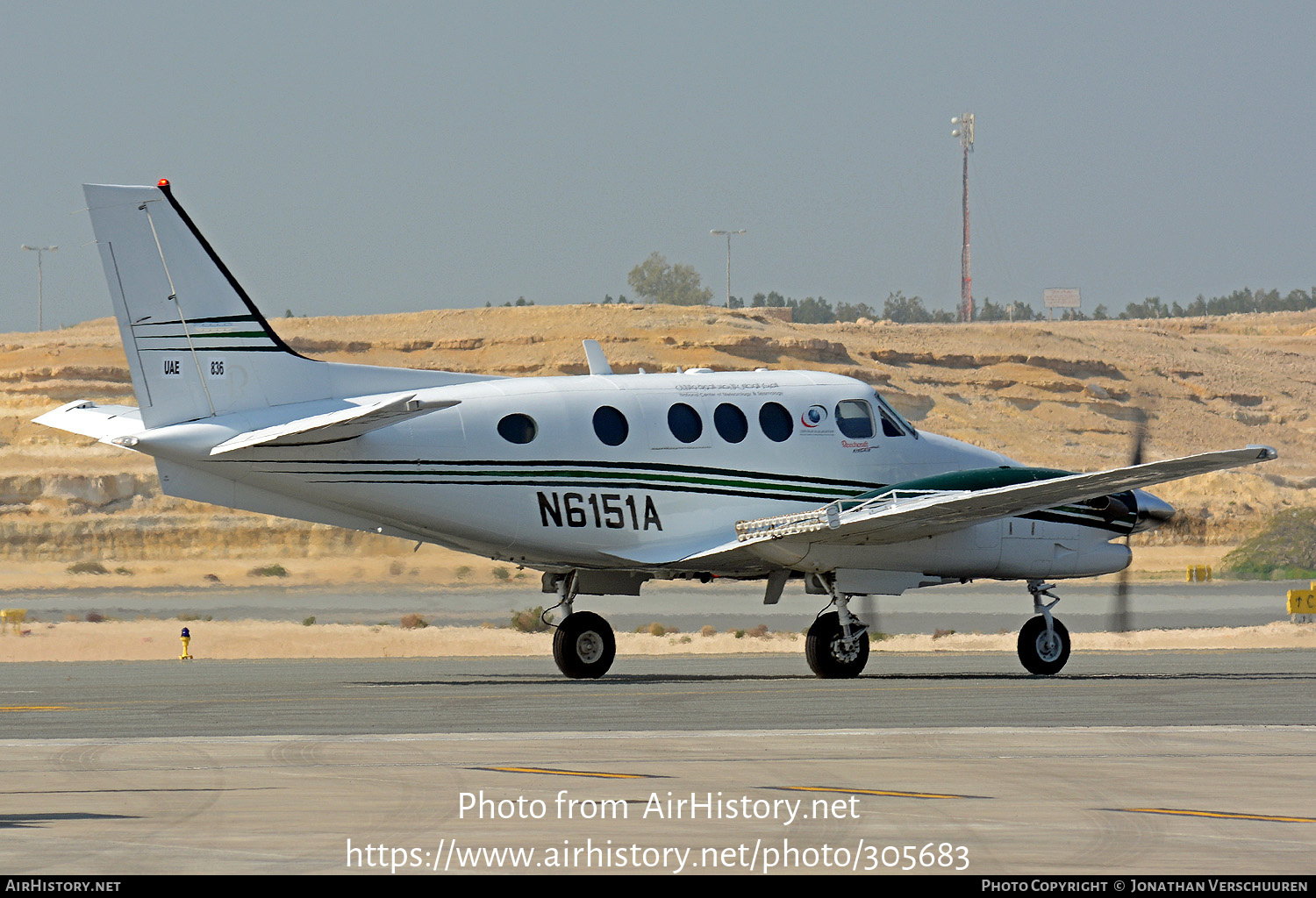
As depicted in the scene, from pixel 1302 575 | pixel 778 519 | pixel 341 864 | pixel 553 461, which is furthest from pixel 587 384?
pixel 1302 575

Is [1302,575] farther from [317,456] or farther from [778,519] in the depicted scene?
[317,456]

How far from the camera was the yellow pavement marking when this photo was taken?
10.3m

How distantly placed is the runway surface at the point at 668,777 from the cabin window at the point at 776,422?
3.55 metres

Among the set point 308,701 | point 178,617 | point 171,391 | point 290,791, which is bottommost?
point 178,617

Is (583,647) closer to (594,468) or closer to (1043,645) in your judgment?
(594,468)

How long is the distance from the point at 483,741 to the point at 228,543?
6202 centimetres

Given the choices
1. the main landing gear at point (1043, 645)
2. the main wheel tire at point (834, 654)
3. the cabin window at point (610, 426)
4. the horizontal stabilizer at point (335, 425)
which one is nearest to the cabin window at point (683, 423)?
the cabin window at point (610, 426)

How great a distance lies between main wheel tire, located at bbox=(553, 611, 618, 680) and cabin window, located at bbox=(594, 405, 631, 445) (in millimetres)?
2725

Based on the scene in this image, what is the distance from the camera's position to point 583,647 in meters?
23.9

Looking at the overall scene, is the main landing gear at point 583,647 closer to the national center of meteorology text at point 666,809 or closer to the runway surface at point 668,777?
the runway surface at point 668,777

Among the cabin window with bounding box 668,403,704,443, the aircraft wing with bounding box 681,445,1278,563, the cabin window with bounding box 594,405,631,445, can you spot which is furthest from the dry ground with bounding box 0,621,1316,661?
the cabin window with bounding box 594,405,631,445

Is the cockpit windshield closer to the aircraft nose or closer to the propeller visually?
the propeller

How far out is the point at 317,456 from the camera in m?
21.7

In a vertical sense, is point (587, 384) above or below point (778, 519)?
above
